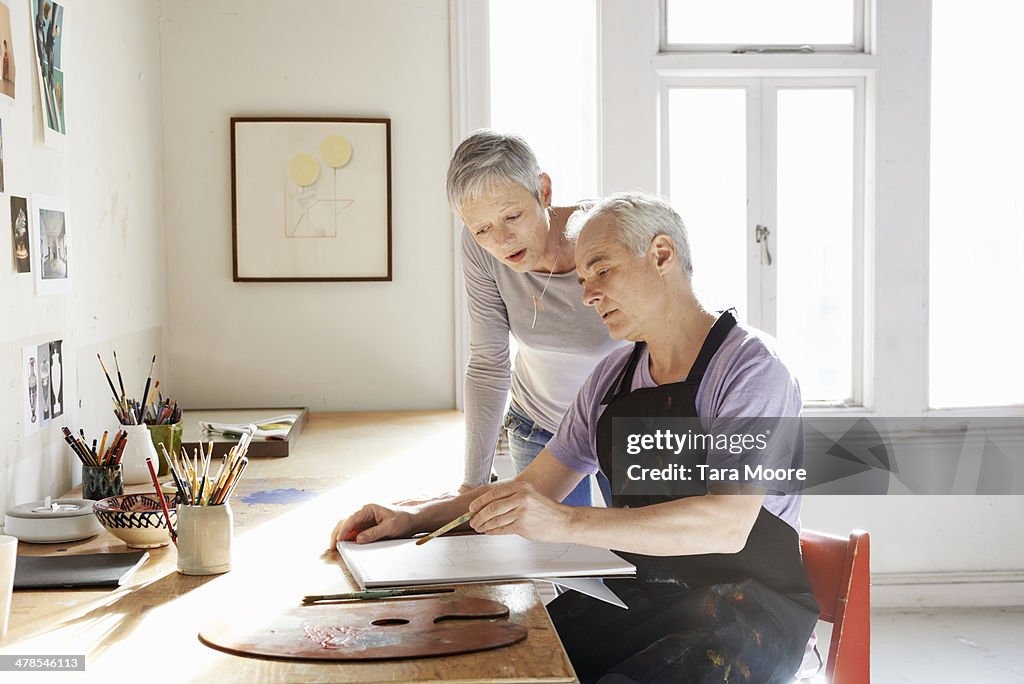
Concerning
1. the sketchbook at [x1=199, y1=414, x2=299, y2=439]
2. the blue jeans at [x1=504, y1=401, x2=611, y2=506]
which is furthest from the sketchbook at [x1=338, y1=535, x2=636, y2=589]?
the sketchbook at [x1=199, y1=414, x2=299, y2=439]

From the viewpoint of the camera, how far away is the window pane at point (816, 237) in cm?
401

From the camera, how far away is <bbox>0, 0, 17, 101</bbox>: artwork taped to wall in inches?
78.2

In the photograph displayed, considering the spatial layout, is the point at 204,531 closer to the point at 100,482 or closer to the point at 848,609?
the point at 100,482

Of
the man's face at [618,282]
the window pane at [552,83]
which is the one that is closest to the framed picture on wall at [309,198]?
the window pane at [552,83]

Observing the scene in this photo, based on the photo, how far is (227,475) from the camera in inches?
65.6

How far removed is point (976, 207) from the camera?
4.08 meters

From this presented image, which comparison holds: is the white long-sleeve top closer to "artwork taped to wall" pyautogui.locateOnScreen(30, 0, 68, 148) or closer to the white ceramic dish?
the white ceramic dish

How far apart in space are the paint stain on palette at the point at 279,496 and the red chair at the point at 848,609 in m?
1.08

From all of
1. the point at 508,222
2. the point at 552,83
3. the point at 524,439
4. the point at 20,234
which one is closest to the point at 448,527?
the point at 508,222

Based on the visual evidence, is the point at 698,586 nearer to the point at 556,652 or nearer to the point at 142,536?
the point at 556,652

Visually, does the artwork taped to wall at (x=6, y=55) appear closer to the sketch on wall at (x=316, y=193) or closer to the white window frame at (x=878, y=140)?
the sketch on wall at (x=316, y=193)

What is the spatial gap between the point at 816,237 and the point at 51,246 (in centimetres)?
288

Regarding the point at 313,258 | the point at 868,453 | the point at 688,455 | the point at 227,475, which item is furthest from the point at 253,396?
the point at 868,453

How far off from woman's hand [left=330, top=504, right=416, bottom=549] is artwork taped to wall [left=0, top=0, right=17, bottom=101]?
3.51ft
